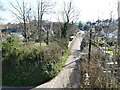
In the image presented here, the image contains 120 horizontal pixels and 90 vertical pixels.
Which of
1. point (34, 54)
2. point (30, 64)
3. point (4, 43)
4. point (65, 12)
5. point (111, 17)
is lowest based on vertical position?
point (30, 64)

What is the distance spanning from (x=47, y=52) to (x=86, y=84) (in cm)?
616

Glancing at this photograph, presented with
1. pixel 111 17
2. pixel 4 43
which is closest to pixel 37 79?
pixel 4 43

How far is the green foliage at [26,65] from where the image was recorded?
7965 mm

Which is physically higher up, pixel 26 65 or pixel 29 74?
pixel 26 65

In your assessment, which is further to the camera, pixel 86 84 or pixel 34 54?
pixel 34 54

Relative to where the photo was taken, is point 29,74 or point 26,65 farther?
point 26,65

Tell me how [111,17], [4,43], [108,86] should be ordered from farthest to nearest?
[111,17]
[4,43]
[108,86]

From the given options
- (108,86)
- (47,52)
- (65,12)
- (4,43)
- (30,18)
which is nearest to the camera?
(108,86)

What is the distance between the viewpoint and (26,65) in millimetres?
8445

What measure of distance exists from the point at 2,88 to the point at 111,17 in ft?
29.8

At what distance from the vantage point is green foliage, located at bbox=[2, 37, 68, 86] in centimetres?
796

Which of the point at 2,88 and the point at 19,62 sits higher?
the point at 19,62

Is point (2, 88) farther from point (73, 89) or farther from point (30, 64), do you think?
point (73, 89)

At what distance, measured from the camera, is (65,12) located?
802 inches
